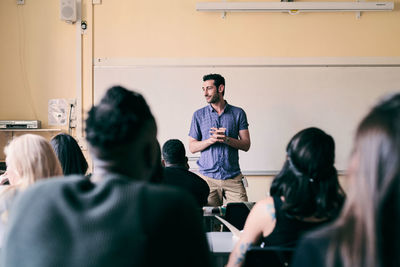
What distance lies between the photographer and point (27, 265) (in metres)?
0.76

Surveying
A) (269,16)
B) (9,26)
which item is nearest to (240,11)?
(269,16)

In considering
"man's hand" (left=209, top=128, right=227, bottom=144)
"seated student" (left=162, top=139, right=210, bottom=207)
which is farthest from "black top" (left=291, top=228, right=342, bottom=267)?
"man's hand" (left=209, top=128, right=227, bottom=144)

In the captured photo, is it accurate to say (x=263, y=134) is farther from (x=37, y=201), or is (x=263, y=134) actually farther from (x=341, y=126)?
(x=37, y=201)

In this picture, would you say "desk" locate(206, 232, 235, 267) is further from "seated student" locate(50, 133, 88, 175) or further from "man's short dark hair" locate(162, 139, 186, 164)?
"seated student" locate(50, 133, 88, 175)

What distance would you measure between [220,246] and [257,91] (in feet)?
9.60

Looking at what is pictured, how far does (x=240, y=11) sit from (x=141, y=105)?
12.1ft

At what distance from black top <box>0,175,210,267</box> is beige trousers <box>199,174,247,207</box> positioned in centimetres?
265

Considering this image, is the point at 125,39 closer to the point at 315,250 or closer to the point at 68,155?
the point at 68,155

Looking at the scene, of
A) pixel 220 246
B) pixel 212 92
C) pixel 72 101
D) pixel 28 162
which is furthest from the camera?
pixel 72 101

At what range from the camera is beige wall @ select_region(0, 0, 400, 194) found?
171 inches

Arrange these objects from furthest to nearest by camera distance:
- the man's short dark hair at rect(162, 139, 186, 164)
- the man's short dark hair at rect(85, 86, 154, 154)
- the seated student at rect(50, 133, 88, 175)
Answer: the man's short dark hair at rect(162, 139, 186, 164)
the seated student at rect(50, 133, 88, 175)
the man's short dark hair at rect(85, 86, 154, 154)

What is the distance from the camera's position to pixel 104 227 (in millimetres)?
720

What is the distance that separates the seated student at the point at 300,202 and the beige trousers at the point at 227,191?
2020 millimetres

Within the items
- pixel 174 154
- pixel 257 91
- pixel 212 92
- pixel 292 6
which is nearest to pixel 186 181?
pixel 174 154
